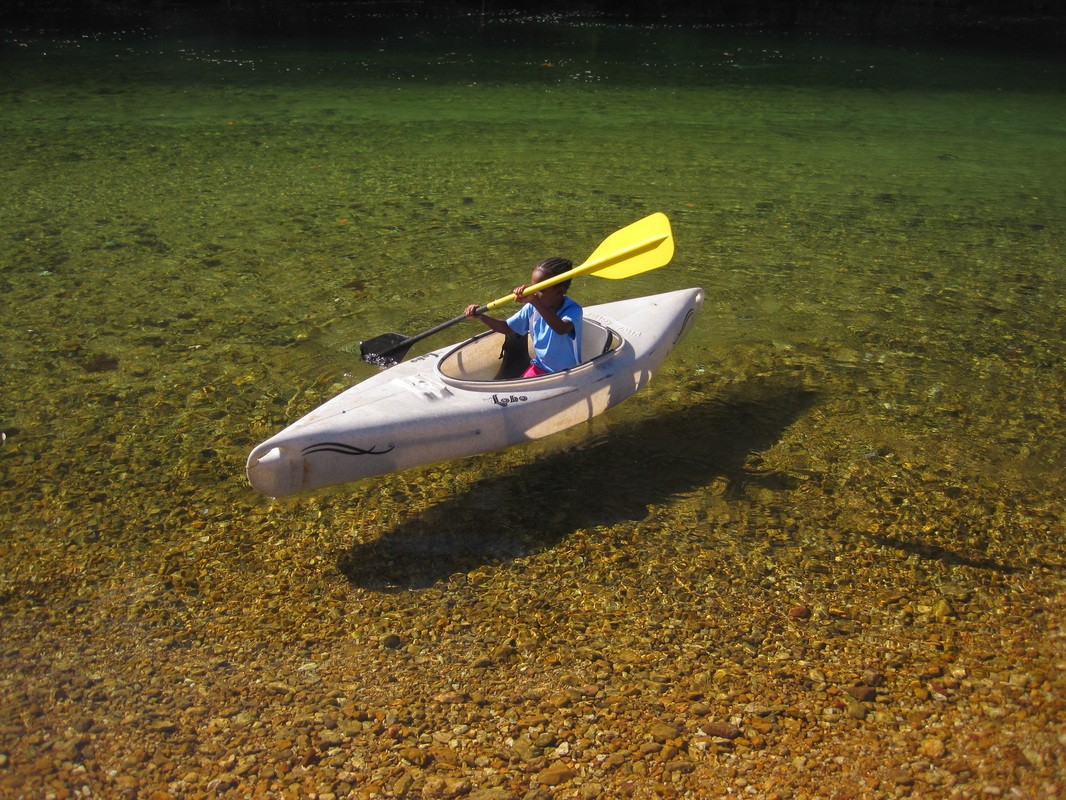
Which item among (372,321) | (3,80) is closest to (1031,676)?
(372,321)

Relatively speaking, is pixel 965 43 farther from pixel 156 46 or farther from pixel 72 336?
pixel 72 336

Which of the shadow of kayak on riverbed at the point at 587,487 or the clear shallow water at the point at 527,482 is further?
the shadow of kayak on riverbed at the point at 587,487

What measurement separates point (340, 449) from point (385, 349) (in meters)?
1.22

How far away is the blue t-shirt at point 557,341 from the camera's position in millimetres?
4691

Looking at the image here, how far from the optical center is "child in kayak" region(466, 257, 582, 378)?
4.65 meters

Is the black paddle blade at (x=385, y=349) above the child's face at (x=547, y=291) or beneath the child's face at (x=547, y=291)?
beneath

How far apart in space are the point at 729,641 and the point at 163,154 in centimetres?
741

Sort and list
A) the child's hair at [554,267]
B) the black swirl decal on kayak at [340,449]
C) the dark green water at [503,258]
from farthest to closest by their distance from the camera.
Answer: the child's hair at [554,267] < the dark green water at [503,258] < the black swirl decal on kayak at [340,449]

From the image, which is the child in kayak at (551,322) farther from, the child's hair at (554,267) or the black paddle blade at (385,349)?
the black paddle blade at (385,349)

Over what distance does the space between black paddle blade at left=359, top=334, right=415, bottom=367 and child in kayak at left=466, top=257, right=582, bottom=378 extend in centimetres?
58

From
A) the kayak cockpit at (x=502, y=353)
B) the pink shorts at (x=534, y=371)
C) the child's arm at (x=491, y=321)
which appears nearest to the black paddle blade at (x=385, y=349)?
the kayak cockpit at (x=502, y=353)

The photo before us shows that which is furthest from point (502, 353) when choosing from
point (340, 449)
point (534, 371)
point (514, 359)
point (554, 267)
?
point (340, 449)

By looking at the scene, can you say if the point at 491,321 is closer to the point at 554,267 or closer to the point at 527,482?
the point at 554,267

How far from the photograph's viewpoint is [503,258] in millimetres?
6809
